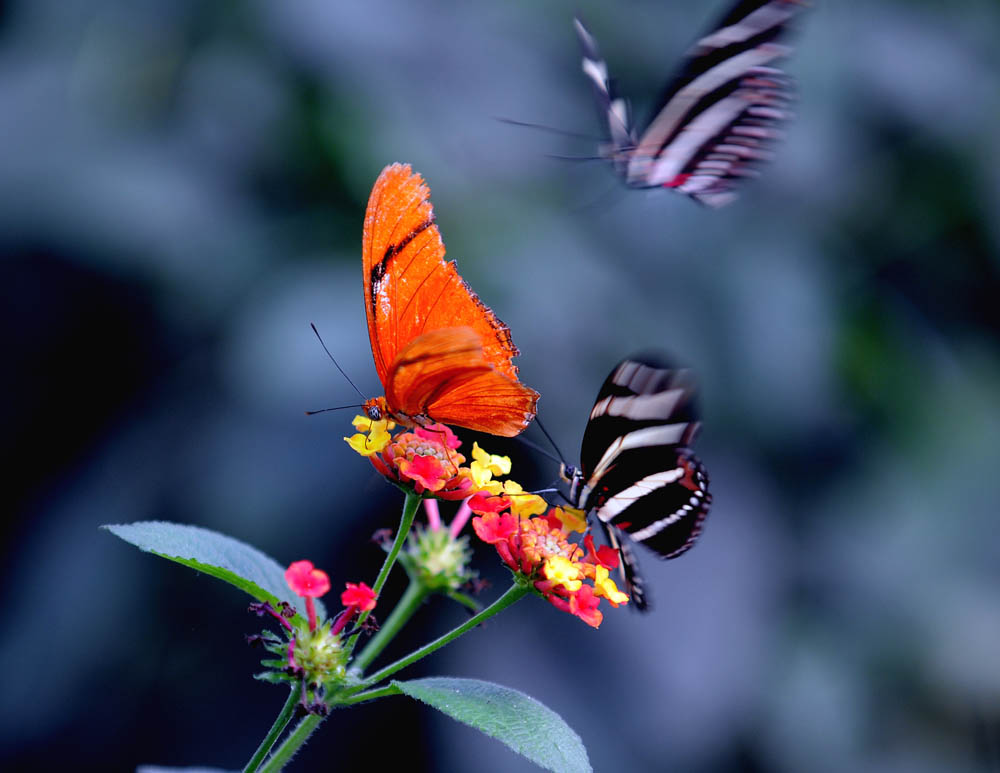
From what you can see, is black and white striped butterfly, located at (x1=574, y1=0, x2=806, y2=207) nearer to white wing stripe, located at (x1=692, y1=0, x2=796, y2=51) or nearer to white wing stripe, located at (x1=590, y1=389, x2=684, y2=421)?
white wing stripe, located at (x1=692, y1=0, x2=796, y2=51)

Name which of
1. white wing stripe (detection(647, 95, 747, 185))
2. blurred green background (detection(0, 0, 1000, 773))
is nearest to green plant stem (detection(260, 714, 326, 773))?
blurred green background (detection(0, 0, 1000, 773))

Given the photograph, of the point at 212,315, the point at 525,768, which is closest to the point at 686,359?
the point at 525,768

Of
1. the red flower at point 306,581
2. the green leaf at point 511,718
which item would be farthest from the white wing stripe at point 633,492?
the red flower at point 306,581

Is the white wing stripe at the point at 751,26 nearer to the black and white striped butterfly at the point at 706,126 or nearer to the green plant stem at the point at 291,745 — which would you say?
the black and white striped butterfly at the point at 706,126

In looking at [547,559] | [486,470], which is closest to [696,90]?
[486,470]

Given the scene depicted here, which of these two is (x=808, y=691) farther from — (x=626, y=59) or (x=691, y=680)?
(x=626, y=59)

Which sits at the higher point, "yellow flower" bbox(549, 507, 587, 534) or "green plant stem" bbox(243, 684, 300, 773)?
"yellow flower" bbox(549, 507, 587, 534)
